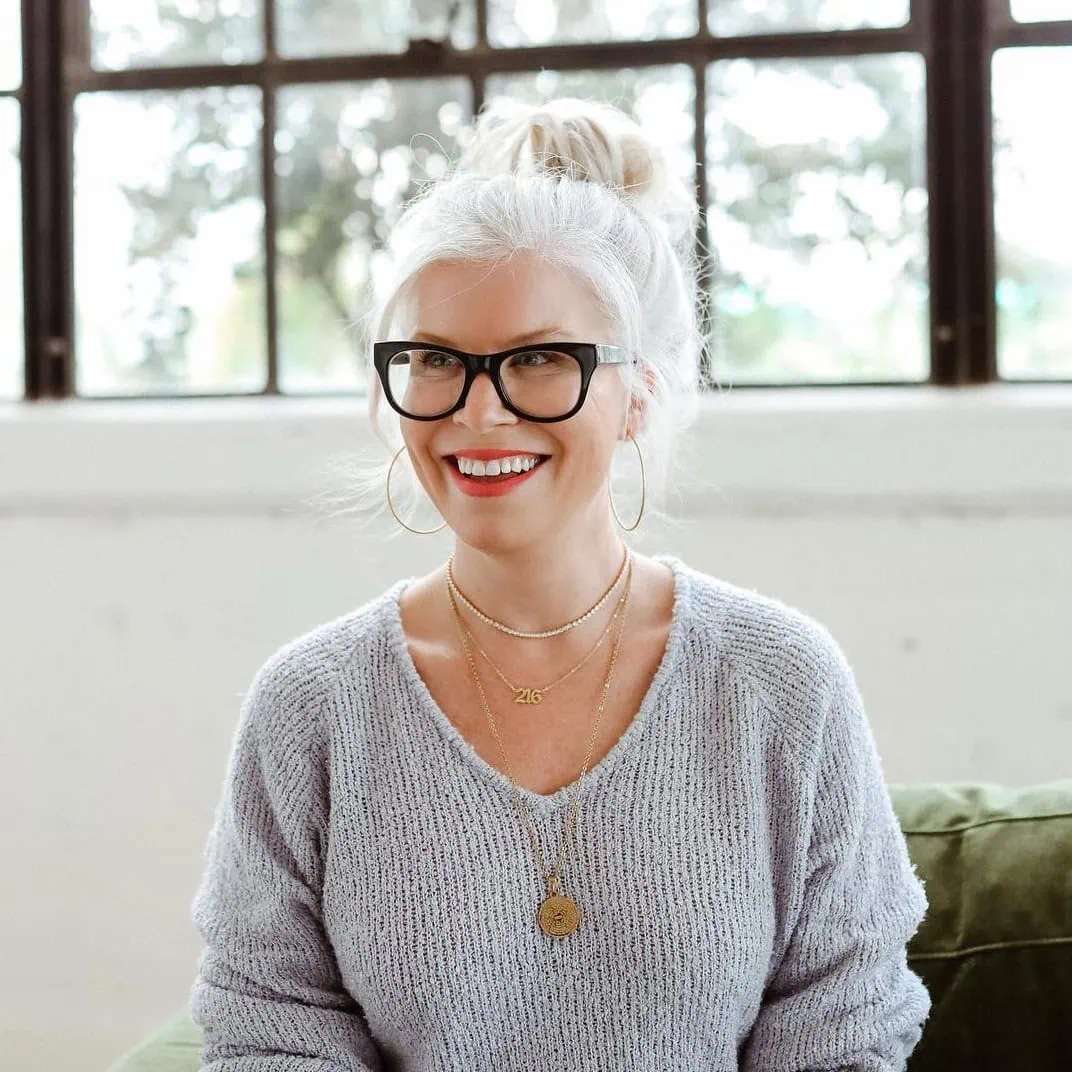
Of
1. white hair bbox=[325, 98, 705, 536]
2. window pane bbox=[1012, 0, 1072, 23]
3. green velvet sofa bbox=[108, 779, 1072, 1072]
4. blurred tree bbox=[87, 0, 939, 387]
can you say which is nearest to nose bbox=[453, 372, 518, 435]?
white hair bbox=[325, 98, 705, 536]

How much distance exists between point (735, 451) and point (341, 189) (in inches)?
32.8

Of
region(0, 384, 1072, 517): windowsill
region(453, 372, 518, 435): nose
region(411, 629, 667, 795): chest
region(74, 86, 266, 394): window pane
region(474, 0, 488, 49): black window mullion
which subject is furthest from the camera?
region(74, 86, 266, 394): window pane

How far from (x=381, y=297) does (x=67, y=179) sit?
1311 millimetres

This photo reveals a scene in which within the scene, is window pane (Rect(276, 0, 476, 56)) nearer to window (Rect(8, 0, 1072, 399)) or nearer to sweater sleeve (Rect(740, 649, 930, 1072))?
window (Rect(8, 0, 1072, 399))

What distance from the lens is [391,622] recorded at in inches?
57.8

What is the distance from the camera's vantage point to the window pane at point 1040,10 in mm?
2207

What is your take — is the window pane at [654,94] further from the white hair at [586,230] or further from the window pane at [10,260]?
the window pane at [10,260]

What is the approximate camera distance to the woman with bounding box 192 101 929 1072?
1.32 meters

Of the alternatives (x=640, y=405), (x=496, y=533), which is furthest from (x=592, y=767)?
(x=640, y=405)

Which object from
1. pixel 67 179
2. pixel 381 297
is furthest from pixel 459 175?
pixel 67 179

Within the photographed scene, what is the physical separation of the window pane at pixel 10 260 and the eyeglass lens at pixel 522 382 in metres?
1.46

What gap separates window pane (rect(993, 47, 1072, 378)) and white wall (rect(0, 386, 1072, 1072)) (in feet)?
0.32

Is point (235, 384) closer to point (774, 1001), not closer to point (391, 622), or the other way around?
point (391, 622)

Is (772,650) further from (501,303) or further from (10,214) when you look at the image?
(10,214)
